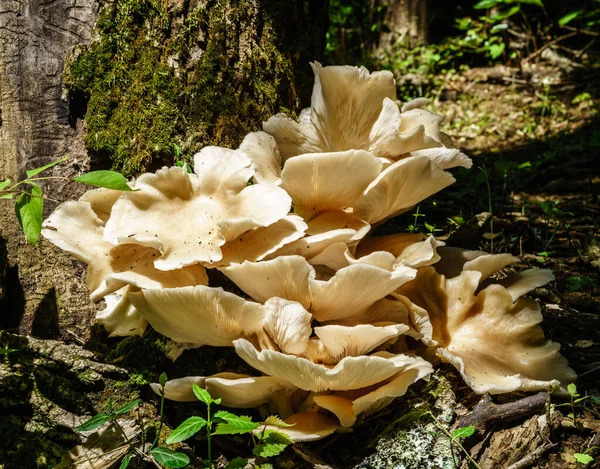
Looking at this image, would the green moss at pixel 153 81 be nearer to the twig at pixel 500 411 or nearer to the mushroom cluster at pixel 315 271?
the mushroom cluster at pixel 315 271

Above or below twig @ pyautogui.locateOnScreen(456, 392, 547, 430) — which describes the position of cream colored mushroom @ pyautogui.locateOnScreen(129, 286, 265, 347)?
above

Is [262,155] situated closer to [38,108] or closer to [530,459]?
[38,108]

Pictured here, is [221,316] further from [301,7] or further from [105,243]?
[301,7]

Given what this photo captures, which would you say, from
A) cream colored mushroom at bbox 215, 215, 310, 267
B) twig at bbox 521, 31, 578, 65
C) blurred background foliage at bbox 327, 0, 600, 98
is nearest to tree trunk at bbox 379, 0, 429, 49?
blurred background foliage at bbox 327, 0, 600, 98

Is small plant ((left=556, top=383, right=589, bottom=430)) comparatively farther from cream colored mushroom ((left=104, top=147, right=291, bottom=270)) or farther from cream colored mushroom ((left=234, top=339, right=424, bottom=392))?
cream colored mushroom ((left=104, top=147, right=291, bottom=270))

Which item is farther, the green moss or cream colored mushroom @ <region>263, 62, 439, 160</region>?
the green moss
